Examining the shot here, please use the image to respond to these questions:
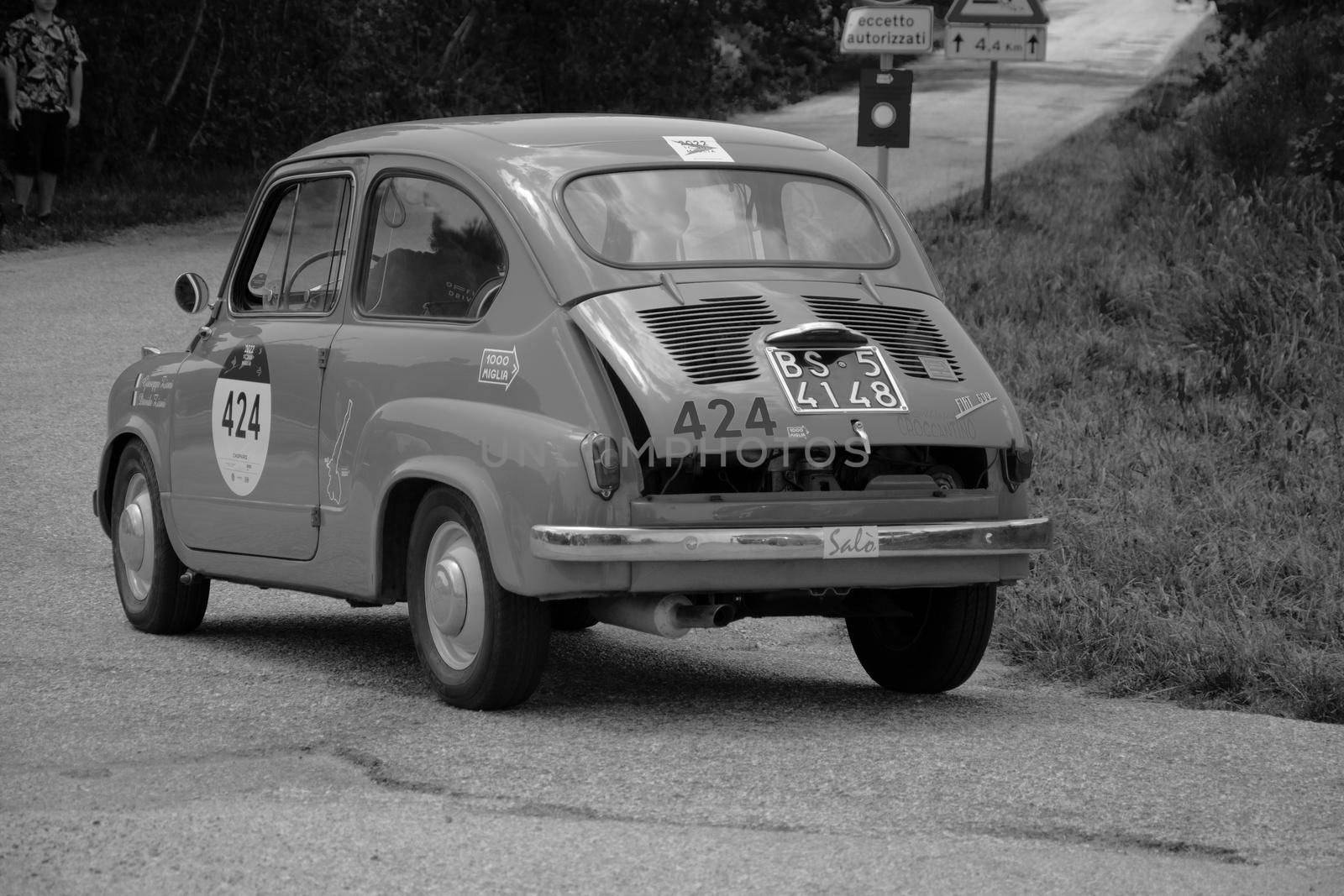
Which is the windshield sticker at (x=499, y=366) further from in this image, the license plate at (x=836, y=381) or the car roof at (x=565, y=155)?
the license plate at (x=836, y=381)

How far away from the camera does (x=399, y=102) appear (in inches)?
983

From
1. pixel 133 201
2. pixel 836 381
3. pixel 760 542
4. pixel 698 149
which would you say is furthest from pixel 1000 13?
pixel 760 542

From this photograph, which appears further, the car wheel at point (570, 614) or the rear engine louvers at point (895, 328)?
the car wheel at point (570, 614)

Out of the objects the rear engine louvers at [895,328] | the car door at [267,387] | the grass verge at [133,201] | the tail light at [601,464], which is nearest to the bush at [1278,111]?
the rear engine louvers at [895,328]

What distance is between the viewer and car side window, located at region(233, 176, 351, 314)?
7.29m

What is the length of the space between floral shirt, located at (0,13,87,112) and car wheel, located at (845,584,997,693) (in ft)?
42.6

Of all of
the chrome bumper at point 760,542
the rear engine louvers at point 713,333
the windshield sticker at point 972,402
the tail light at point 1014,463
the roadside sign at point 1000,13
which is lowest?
the chrome bumper at point 760,542

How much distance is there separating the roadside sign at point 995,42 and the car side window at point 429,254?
9.83m

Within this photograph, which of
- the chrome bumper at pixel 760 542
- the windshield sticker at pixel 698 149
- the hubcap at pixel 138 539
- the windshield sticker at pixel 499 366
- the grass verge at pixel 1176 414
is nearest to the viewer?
the chrome bumper at pixel 760 542

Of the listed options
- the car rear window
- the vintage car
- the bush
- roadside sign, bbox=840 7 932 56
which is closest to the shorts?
roadside sign, bbox=840 7 932 56

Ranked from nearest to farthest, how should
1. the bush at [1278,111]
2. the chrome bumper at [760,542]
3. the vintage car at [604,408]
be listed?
the chrome bumper at [760,542], the vintage car at [604,408], the bush at [1278,111]

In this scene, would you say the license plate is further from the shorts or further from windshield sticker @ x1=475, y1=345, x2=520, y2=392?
the shorts

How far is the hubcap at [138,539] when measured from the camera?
26.5 ft

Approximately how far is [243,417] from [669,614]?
201 cm
